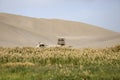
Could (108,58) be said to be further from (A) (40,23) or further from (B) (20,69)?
(A) (40,23)

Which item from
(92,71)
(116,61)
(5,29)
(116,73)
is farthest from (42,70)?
(5,29)

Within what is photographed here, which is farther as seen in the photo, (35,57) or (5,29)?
(5,29)

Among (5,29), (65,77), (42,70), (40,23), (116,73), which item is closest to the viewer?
(65,77)

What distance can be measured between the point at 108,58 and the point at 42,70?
7.32 metres

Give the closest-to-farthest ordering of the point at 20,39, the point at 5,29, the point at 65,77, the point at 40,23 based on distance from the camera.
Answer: the point at 65,77, the point at 20,39, the point at 5,29, the point at 40,23

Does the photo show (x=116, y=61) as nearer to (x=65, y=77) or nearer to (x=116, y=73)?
(x=116, y=73)

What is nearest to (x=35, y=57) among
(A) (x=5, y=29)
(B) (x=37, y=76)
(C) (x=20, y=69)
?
(C) (x=20, y=69)

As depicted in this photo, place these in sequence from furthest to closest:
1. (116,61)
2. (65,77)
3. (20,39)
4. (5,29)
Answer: (5,29), (20,39), (116,61), (65,77)

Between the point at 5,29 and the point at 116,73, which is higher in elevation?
the point at 5,29

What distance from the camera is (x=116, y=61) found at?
70.3 feet

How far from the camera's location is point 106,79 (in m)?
14.3

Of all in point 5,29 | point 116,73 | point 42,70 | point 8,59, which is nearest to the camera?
point 116,73

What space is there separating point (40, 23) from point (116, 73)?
319 ft

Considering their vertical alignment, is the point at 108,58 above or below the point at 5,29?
below
